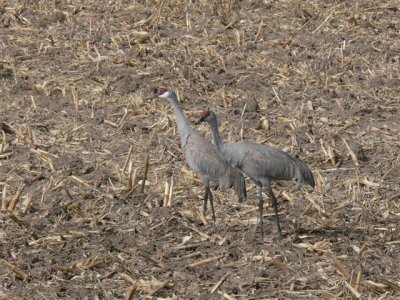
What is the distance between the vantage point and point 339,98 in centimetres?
1096

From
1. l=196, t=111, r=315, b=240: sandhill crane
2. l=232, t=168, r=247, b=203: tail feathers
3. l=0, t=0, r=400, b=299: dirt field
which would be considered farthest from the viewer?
l=232, t=168, r=247, b=203: tail feathers

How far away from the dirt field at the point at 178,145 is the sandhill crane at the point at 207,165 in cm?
31

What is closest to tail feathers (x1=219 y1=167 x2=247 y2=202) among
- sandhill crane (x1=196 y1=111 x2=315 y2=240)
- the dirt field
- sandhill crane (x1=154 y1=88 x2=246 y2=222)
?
sandhill crane (x1=154 y1=88 x2=246 y2=222)

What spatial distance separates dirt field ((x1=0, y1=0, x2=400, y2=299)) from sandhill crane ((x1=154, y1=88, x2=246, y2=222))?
1.02 ft

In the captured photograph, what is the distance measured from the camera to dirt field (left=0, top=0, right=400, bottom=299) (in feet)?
25.5

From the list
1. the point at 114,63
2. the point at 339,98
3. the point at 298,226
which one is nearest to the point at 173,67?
the point at 114,63

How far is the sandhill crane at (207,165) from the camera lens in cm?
852

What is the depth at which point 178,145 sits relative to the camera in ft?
32.7

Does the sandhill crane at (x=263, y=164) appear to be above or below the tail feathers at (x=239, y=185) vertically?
above

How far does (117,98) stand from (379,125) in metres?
2.69

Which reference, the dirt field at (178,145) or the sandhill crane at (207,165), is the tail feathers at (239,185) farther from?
the dirt field at (178,145)

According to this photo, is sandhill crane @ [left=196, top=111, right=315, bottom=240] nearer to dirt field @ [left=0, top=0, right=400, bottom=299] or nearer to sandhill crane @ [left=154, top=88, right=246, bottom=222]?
sandhill crane @ [left=154, top=88, right=246, bottom=222]

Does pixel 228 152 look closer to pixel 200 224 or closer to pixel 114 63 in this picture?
pixel 200 224

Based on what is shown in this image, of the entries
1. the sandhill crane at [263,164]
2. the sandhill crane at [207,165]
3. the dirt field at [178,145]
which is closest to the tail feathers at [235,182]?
the sandhill crane at [207,165]
